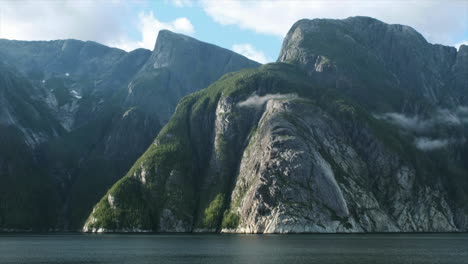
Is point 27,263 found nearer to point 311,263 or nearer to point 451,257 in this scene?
point 311,263

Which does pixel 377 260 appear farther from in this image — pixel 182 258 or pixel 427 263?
pixel 182 258

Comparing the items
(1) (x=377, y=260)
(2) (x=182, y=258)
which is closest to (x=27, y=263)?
(2) (x=182, y=258)

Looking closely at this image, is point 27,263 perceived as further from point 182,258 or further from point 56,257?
point 182,258

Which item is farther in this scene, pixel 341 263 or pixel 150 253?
pixel 150 253

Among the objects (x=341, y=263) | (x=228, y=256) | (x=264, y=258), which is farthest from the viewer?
(x=228, y=256)

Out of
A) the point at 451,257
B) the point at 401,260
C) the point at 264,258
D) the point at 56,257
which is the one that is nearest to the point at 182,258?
the point at 264,258

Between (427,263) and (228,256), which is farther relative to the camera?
(228,256)

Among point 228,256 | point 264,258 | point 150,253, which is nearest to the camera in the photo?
point 264,258

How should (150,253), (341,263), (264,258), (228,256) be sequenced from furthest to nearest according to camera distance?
(150,253) → (228,256) → (264,258) → (341,263)

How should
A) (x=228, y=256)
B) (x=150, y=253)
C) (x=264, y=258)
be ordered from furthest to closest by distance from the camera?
(x=150, y=253) → (x=228, y=256) → (x=264, y=258)
